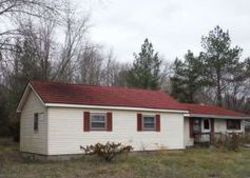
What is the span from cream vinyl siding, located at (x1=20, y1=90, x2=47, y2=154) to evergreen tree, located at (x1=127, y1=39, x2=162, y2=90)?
25703 millimetres

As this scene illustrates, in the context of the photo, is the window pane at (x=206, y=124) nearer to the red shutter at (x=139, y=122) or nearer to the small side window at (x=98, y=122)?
the red shutter at (x=139, y=122)

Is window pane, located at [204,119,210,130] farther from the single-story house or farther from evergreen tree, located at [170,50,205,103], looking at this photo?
evergreen tree, located at [170,50,205,103]

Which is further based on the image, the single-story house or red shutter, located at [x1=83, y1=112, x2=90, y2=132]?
red shutter, located at [x1=83, y1=112, x2=90, y2=132]

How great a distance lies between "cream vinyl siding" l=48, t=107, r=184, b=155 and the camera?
2366cm

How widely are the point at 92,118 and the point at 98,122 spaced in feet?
1.54

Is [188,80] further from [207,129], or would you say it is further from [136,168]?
[136,168]

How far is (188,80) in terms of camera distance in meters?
55.6

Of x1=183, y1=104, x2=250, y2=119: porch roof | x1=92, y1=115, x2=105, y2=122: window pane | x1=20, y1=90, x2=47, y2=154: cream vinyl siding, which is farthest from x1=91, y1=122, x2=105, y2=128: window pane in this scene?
x1=183, y1=104, x2=250, y2=119: porch roof

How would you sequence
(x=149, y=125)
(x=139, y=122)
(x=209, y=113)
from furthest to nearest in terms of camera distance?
1. (x=209, y=113)
2. (x=149, y=125)
3. (x=139, y=122)

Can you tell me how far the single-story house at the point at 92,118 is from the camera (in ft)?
78.1

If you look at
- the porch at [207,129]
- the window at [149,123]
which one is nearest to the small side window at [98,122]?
the window at [149,123]

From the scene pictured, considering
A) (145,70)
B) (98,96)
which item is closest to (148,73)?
(145,70)

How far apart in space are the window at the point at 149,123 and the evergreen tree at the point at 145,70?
23.7 meters

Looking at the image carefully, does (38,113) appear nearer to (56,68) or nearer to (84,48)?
(56,68)
